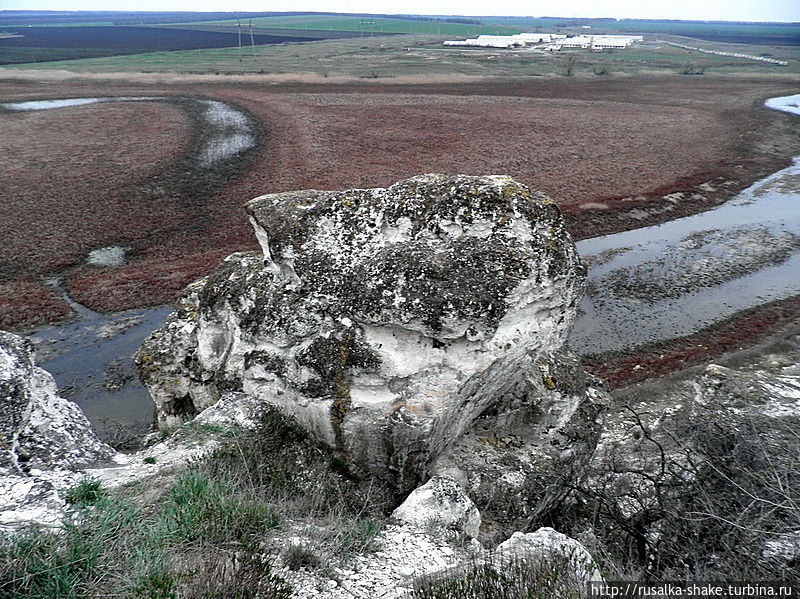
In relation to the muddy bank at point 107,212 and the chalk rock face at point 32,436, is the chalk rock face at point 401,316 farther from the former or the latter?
the muddy bank at point 107,212

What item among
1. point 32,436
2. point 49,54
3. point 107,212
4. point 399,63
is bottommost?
point 107,212

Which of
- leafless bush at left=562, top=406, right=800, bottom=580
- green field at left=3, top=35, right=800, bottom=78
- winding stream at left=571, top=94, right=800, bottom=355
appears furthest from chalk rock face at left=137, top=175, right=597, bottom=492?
green field at left=3, top=35, right=800, bottom=78

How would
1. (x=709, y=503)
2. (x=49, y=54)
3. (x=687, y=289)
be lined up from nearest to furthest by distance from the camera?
(x=709, y=503) → (x=687, y=289) → (x=49, y=54)

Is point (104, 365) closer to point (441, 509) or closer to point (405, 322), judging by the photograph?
point (405, 322)

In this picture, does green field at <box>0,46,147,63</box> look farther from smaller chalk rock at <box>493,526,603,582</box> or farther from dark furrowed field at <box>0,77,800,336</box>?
smaller chalk rock at <box>493,526,603,582</box>

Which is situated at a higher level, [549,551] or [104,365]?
[549,551]

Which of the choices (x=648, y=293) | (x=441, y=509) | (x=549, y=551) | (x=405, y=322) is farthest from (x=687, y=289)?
(x=549, y=551)
